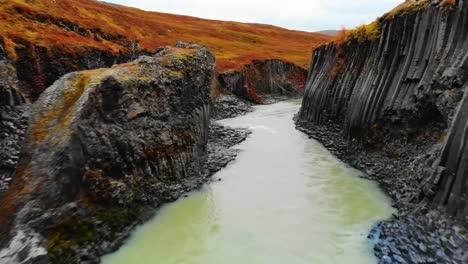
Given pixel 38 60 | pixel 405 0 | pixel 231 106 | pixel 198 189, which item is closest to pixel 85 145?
pixel 198 189

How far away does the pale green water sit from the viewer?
44.2 feet

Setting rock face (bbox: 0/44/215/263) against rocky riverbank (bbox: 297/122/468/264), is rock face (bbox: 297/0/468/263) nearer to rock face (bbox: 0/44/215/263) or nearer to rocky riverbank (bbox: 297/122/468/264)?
rocky riverbank (bbox: 297/122/468/264)

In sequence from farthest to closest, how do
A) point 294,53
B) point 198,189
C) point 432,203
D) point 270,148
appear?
point 294,53 → point 270,148 → point 198,189 → point 432,203

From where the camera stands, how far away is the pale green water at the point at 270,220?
44.2 ft

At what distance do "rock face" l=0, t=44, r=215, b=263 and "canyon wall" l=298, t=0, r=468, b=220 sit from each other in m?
11.9

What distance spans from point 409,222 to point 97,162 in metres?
13.2

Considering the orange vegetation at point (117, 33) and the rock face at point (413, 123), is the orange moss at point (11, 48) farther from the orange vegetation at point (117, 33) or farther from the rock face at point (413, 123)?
the rock face at point (413, 123)

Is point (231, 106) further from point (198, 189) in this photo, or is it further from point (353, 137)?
point (198, 189)

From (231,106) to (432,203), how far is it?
38058 mm

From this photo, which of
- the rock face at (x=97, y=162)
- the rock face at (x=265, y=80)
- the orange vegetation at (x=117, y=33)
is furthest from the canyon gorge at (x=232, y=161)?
the rock face at (x=265, y=80)

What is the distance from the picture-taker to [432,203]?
14.4 m

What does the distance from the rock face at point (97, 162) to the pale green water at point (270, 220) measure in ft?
4.38

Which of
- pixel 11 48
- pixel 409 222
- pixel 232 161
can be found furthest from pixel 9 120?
pixel 409 222

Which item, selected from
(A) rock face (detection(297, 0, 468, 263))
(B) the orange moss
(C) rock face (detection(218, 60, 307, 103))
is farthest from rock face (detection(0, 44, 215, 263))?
(C) rock face (detection(218, 60, 307, 103))
